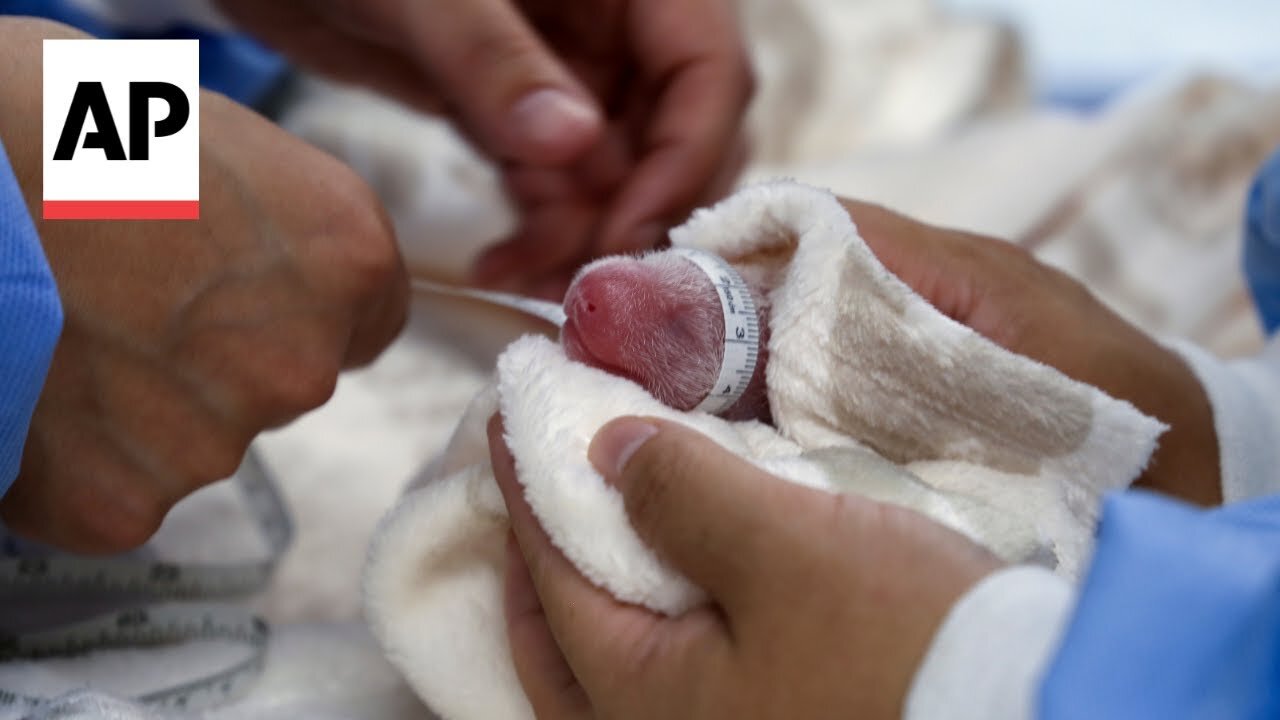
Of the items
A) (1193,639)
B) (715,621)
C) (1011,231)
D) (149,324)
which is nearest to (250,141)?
(149,324)

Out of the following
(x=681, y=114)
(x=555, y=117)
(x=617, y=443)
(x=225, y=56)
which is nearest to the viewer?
(x=617, y=443)

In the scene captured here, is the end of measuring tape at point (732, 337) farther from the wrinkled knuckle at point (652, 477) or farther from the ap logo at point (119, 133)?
the ap logo at point (119, 133)

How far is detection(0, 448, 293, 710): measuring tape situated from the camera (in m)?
0.59

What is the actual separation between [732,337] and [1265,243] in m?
0.54

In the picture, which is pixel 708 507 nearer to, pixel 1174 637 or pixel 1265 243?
pixel 1174 637

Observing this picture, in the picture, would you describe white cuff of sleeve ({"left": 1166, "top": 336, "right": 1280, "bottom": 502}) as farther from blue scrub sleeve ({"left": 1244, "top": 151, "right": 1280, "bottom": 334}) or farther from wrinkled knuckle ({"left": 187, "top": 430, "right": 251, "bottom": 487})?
wrinkled knuckle ({"left": 187, "top": 430, "right": 251, "bottom": 487})

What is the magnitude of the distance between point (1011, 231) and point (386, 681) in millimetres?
719

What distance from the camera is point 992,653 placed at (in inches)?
13.6

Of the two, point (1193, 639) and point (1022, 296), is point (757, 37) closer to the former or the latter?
point (1022, 296)

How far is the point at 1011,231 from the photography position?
3.41 ft

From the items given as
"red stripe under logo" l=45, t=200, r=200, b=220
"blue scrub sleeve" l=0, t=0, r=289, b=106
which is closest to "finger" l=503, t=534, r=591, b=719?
"red stripe under logo" l=45, t=200, r=200, b=220

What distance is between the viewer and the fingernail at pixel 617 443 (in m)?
0.43

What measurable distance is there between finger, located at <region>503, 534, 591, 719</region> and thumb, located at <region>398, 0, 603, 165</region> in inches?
14.2

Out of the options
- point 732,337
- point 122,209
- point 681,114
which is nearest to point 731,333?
point 732,337
